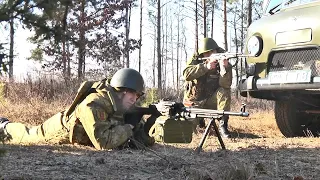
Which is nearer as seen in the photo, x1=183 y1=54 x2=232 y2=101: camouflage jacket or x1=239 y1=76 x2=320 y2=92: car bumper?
x1=239 y1=76 x2=320 y2=92: car bumper

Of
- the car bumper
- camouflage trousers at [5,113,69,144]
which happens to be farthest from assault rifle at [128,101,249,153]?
the car bumper

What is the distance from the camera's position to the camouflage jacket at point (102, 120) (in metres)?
4.27

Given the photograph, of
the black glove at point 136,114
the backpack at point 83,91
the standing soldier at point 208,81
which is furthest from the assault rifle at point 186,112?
the standing soldier at point 208,81

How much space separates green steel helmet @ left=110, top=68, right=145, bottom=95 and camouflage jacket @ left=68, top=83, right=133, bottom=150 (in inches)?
3.7

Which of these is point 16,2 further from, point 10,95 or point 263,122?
point 10,95

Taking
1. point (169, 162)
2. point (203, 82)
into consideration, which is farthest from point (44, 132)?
point (203, 82)

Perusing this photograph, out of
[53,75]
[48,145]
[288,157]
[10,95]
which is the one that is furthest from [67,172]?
[53,75]

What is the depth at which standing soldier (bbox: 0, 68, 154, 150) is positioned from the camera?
14.1 feet

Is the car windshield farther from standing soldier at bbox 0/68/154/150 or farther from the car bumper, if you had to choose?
standing soldier at bbox 0/68/154/150

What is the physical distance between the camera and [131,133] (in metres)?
4.38

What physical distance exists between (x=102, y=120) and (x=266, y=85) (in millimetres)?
2166

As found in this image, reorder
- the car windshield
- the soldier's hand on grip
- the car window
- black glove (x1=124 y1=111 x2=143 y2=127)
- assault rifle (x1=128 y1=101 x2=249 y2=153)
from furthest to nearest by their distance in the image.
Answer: the soldier's hand on grip, the car window, the car windshield, black glove (x1=124 y1=111 x2=143 y2=127), assault rifle (x1=128 y1=101 x2=249 y2=153)

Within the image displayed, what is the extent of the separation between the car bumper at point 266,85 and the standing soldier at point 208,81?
0.94 meters

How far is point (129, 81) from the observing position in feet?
15.0
